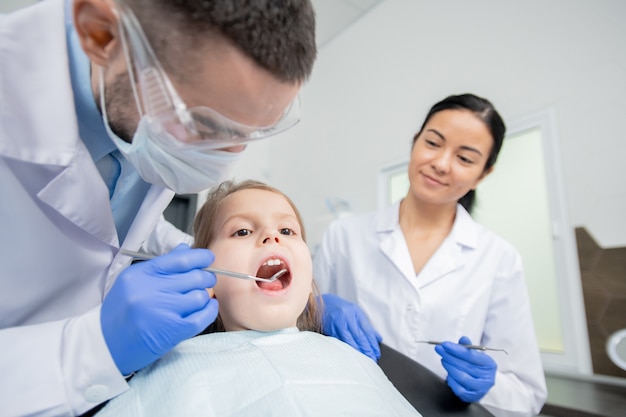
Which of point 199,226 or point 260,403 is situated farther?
point 199,226

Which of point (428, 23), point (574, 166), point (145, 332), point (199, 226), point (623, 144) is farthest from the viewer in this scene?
point (428, 23)

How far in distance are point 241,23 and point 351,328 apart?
1.00m

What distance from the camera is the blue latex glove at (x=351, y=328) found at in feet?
4.09

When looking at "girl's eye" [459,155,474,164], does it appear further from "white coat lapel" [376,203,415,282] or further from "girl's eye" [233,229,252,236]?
"girl's eye" [233,229,252,236]

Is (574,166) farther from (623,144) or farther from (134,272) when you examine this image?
(134,272)

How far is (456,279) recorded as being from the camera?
1.58 m

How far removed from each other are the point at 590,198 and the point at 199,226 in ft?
6.58

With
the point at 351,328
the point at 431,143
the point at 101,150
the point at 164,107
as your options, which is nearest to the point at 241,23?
the point at 164,107

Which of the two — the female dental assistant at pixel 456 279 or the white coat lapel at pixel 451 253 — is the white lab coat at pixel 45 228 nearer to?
the female dental assistant at pixel 456 279

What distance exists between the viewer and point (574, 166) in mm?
2107

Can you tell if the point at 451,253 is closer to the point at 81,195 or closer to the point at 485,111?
the point at 485,111

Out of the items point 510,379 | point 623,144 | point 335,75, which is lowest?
point 510,379

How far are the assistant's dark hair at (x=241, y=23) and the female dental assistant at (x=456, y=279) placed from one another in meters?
1.00

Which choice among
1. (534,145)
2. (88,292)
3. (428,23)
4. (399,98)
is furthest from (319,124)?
(88,292)
